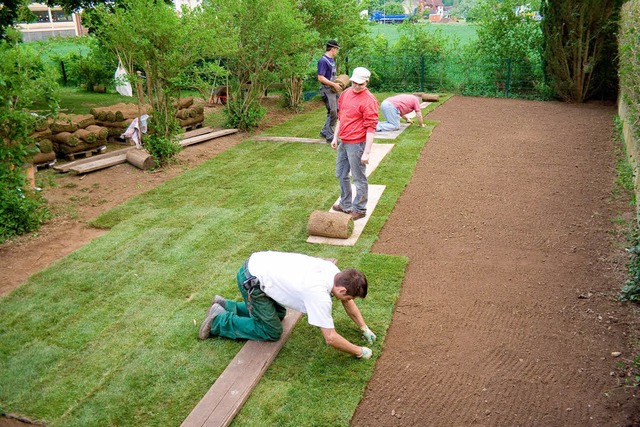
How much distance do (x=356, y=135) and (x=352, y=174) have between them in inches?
22.5

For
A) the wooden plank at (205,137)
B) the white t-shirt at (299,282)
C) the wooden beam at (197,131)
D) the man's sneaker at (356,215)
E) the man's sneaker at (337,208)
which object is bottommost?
the man's sneaker at (356,215)

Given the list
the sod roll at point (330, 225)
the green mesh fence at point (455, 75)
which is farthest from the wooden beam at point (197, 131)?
the green mesh fence at point (455, 75)

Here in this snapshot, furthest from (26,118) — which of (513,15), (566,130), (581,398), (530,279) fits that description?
(513,15)

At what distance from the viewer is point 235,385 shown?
4.38 m

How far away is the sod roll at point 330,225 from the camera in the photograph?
7.00 m

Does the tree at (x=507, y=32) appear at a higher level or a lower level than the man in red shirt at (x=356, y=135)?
higher

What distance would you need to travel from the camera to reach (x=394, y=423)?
408 cm

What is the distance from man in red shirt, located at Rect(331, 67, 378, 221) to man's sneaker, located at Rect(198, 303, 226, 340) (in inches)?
114

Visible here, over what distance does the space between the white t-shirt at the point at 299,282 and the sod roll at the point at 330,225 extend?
7.40 ft

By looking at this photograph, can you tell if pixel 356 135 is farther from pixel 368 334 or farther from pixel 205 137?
pixel 205 137

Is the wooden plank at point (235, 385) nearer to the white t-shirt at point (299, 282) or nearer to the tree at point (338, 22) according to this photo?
the white t-shirt at point (299, 282)

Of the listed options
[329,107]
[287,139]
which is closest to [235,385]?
[329,107]

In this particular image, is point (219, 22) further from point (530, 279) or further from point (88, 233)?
point (530, 279)

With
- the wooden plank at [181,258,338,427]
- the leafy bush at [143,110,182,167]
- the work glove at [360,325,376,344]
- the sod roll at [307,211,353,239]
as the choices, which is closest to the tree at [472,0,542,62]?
the leafy bush at [143,110,182,167]
